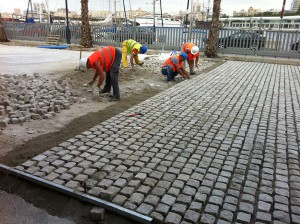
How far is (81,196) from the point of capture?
299 centimetres

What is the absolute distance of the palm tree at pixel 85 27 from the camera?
60.6 ft

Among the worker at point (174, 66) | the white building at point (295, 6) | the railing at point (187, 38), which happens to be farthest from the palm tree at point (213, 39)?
the white building at point (295, 6)

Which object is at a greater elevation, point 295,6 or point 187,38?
point 295,6

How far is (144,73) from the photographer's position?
33.7 feet

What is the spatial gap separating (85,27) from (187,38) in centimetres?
693

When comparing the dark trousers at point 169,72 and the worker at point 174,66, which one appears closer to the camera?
the worker at point 174,66

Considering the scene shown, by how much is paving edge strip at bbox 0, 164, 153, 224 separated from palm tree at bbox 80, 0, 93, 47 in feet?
55.1

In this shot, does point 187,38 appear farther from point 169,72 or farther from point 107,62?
point 107,62

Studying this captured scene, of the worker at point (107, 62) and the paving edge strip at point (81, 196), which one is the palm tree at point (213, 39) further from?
the paving edge strip at point (81, 196)

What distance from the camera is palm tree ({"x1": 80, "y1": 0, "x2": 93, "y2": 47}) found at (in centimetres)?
1848

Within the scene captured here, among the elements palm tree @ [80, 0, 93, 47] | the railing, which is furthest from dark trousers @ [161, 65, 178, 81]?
palm tree @ [80, 0, 93, 47]

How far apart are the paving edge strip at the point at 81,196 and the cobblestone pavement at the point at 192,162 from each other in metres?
0.11

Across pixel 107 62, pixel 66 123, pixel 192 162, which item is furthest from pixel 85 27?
pixel 192 162

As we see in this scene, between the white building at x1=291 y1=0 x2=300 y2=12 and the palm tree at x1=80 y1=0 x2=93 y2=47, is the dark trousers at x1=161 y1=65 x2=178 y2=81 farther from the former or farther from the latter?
the white building at x1=291 y1=0 x2=300 y2=12
